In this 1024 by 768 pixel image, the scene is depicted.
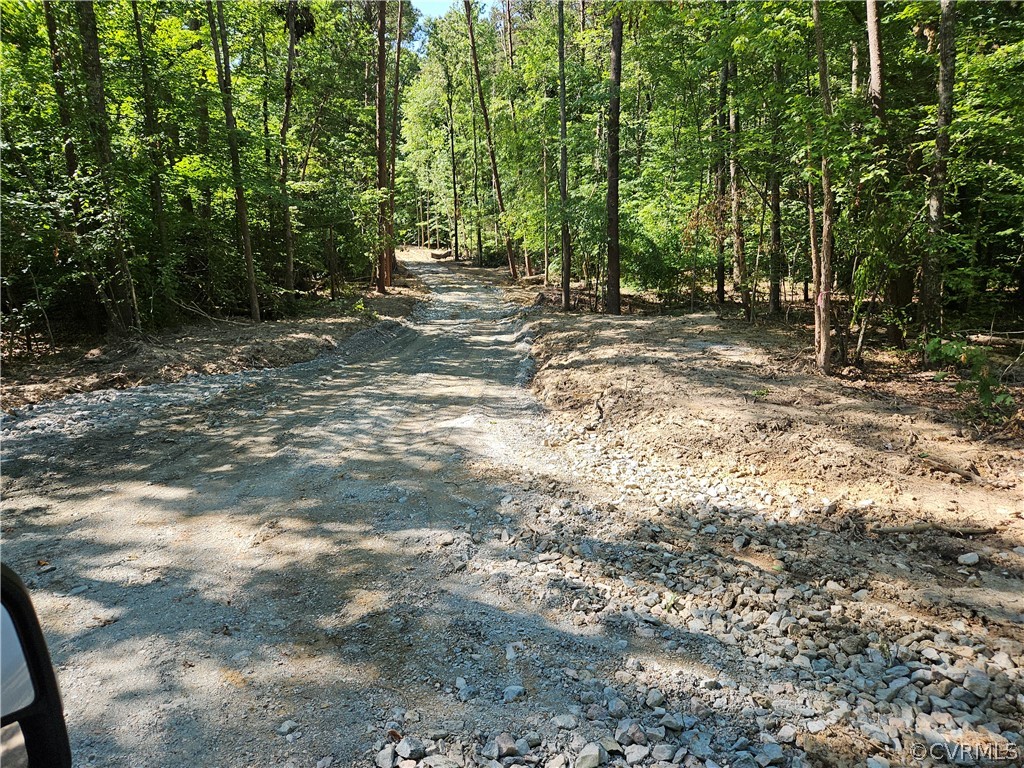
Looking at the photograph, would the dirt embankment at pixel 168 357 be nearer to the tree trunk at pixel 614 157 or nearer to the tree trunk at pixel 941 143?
the tree trunk at pixel 614 157

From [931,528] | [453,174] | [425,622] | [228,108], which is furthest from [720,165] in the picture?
[453,174]

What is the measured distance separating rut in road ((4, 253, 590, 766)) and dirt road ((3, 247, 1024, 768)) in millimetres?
18

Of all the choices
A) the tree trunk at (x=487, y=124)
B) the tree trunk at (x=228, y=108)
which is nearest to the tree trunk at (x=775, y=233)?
the tree trunk at (x=228, y=108)

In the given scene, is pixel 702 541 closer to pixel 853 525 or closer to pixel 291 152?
pixel 853 525

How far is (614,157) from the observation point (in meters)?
16.0

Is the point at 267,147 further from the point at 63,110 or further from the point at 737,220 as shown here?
the point at 737,220

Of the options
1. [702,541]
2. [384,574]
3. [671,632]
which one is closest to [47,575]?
[384,574]

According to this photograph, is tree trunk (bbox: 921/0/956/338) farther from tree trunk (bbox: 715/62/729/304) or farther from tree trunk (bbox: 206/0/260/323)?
tree trunk (bbox: 206/0/260/323)

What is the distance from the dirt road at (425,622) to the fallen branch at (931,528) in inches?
37.0

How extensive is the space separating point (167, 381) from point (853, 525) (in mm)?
10217

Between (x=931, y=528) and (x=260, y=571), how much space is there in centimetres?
530

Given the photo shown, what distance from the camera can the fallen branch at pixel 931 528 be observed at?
14.4 feet

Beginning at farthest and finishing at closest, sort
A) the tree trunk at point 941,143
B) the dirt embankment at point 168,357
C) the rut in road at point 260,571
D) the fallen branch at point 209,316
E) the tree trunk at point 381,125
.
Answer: the tree trunk at point 381,125, the fallen branch at point 209,316, the dirt embankment at point 168,357, the tree trunk at point 941,143, the rut in road at point 260,571

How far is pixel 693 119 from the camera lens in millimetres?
17625
